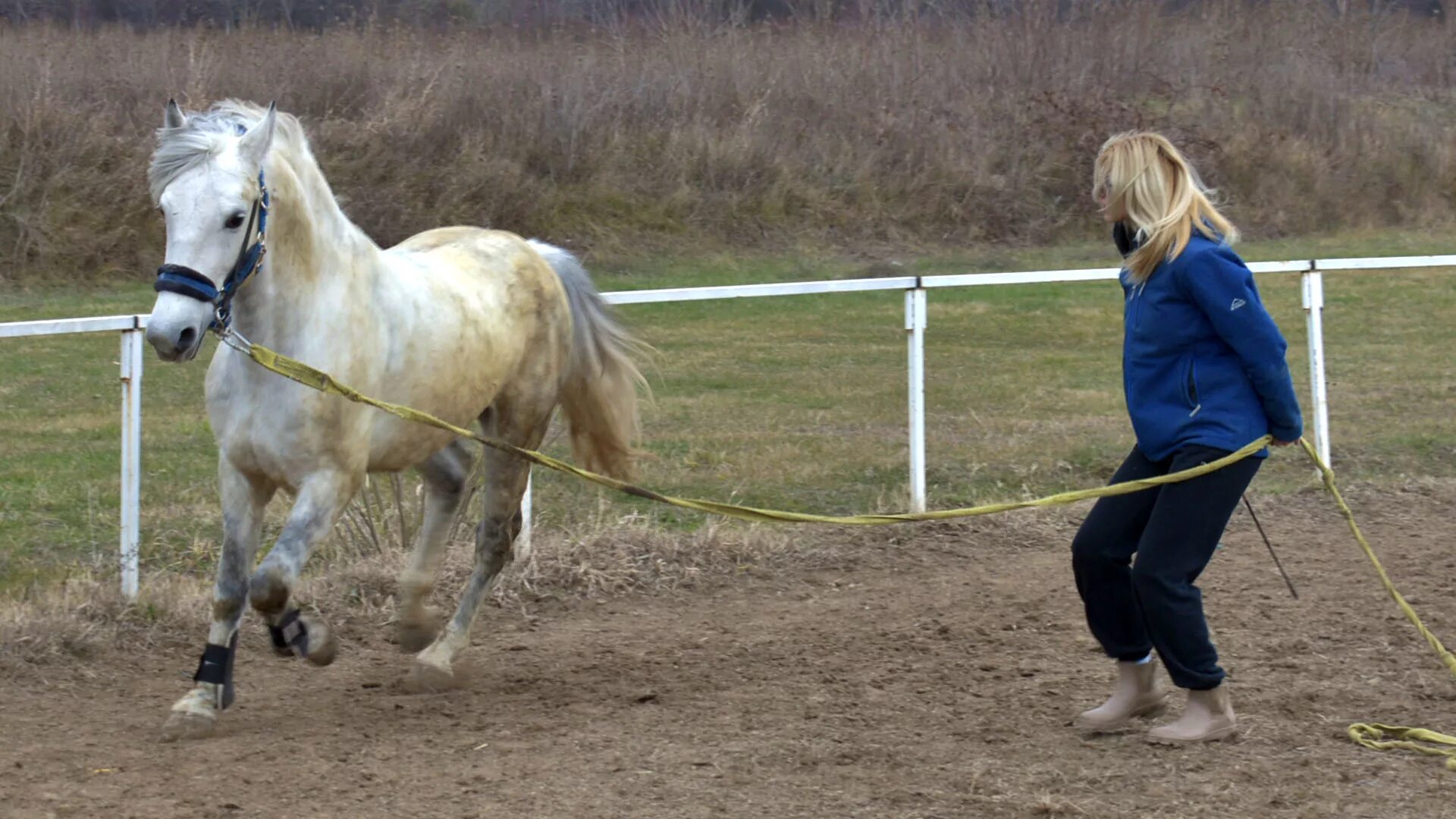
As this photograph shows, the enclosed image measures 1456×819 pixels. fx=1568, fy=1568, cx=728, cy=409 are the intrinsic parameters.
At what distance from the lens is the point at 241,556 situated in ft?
16.0

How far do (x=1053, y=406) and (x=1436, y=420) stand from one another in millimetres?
2492

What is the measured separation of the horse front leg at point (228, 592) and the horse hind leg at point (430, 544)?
87cm

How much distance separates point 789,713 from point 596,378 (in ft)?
5.80

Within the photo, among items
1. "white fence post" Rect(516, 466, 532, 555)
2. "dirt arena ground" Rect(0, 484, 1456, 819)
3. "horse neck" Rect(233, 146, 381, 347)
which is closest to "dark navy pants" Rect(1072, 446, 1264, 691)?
"dirt arena ground" Rect(0, 484, 1456, 819)

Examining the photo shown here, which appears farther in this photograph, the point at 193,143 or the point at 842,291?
the point at 842,291

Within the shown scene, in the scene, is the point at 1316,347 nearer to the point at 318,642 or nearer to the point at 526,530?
the point at 526,530

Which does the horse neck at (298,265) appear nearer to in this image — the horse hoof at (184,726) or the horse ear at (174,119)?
the horse ear at (174,119)

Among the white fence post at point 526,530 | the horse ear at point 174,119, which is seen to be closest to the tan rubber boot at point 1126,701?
the white fence post at point 526,530

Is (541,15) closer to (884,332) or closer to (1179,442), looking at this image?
(884,332)

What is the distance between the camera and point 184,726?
4.73 meters

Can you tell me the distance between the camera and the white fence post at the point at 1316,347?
851 centimetres

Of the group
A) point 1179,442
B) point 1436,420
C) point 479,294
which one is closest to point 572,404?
point 479,294

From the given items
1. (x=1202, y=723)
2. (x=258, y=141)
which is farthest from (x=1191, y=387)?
(x=258, y=141)

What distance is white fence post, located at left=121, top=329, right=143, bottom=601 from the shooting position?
232 inches
